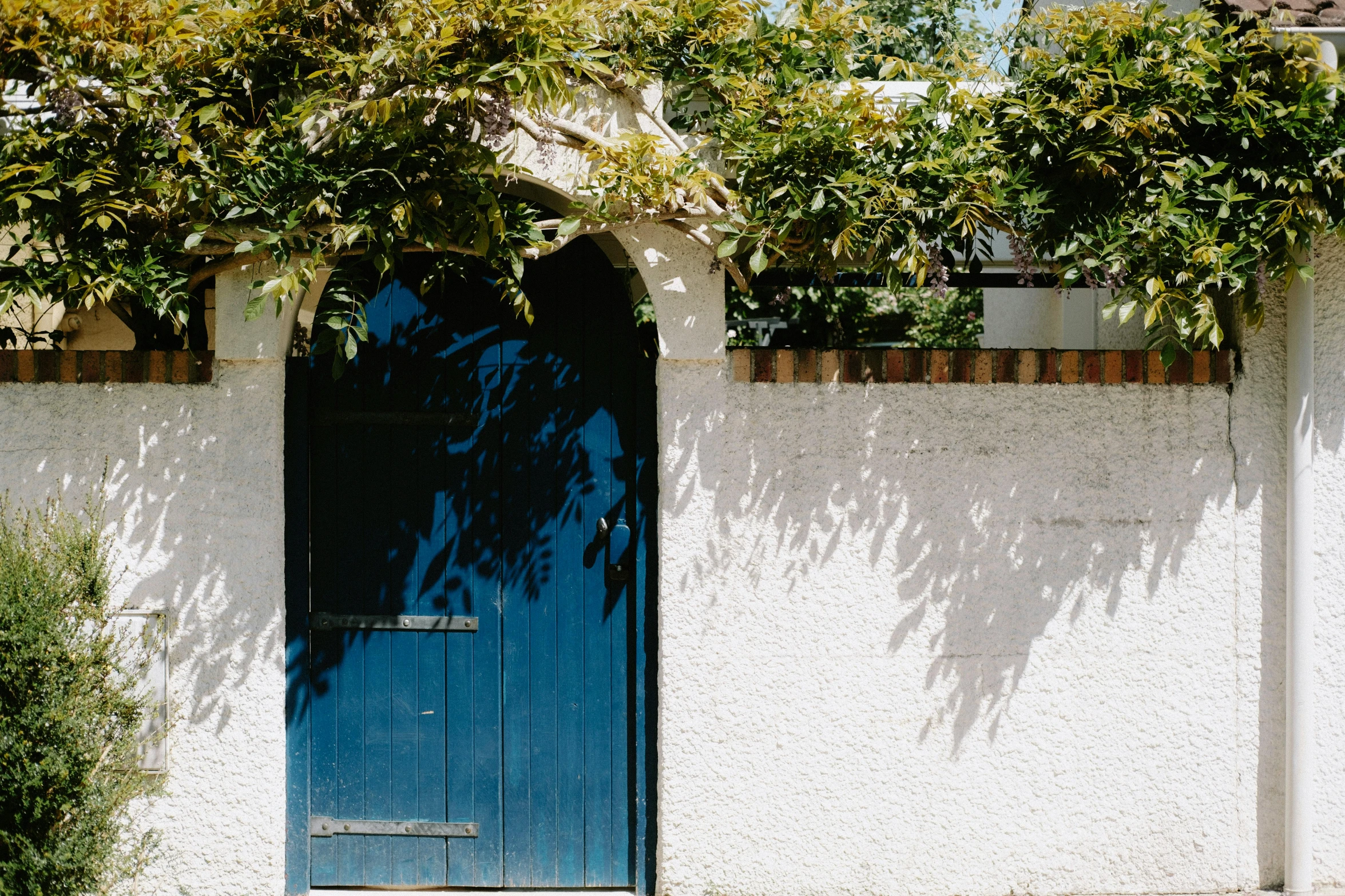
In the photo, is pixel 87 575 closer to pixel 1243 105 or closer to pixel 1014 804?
pixel 1014 804

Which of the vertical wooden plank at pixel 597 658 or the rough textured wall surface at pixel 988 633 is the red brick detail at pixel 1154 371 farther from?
the vertical wooden plank at pixel 597 658

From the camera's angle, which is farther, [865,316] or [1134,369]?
[865,316]

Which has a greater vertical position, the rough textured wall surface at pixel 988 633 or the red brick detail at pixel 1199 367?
the red brick detail at pixel 1199 367

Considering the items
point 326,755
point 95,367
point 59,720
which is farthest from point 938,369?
point 59,720

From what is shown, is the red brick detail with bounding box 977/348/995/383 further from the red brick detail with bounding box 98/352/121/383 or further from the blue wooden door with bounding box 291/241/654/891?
the red brick detail with bounding box 98/352/121/383

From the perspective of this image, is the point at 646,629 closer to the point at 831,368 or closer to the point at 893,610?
the point at 893,610

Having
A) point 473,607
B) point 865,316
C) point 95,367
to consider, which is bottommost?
point 473,607

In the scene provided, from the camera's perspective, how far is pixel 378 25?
332cm

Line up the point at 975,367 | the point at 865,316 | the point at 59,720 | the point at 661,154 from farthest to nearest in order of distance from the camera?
the point at 865,316
the point at 975,367
the point at 661,154
the point at 59,720

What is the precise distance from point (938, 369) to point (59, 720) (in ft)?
10.4

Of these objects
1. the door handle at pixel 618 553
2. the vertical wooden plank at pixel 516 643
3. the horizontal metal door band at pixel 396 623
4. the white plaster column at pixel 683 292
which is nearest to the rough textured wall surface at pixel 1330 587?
the white plaster column at pixel 683 292

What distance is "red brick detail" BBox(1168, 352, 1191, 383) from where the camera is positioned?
3.80m

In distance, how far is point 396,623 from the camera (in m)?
3.83

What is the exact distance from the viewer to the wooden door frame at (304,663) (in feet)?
12.4
